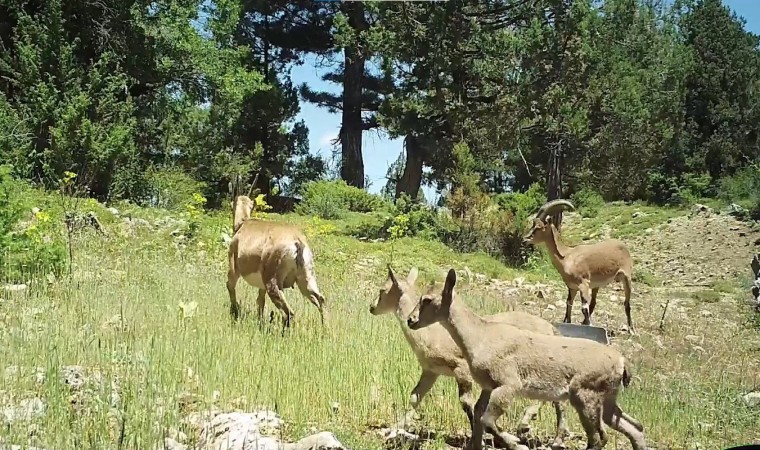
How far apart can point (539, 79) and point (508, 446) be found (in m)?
10.2

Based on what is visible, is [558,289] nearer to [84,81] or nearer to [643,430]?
[643,430]

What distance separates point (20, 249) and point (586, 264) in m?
4.87

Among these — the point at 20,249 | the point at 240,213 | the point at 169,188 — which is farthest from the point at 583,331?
the point at 169,188

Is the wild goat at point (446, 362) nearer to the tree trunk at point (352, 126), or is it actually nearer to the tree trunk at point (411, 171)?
the tree trunk at point (411, 171)

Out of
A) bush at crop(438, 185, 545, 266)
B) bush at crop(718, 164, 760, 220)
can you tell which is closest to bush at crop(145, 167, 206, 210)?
bush at crop(438, 185, 545, 266)

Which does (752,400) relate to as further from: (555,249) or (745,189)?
(745,189)

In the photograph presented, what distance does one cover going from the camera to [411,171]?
1619 cm

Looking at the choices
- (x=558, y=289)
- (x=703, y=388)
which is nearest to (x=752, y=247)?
(x=558, y=289)

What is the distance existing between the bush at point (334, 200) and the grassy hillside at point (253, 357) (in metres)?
5.85

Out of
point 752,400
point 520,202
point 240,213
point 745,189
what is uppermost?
point 745,189

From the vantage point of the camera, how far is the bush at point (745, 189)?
29.5ft

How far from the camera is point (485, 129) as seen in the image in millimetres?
13680

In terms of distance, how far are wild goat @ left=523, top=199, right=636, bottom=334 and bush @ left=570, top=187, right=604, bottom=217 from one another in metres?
6.96

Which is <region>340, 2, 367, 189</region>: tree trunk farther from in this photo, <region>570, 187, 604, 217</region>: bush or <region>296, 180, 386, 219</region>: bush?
<region>570, 187, 604, 217</region>: bush
